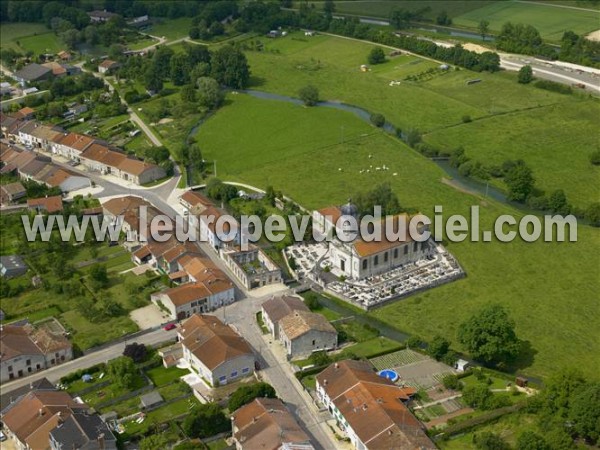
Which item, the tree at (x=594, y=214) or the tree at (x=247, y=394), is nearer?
the tree at (x=247, y=394)

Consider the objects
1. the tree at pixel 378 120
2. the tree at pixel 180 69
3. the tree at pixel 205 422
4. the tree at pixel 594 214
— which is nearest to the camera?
the tree at pixel 205 422

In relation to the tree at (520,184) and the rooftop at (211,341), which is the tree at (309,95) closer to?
the tree at (520,184)

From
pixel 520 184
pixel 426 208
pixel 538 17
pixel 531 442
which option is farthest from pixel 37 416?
pixel 538 17

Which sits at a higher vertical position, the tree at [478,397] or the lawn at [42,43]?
the lawn at [42,43]

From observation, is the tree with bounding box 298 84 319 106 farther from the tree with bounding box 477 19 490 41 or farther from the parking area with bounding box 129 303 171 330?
the parking area with bounding box 129 303 171 330

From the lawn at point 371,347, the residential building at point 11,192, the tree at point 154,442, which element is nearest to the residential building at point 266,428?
A: the tree at point 154,442
